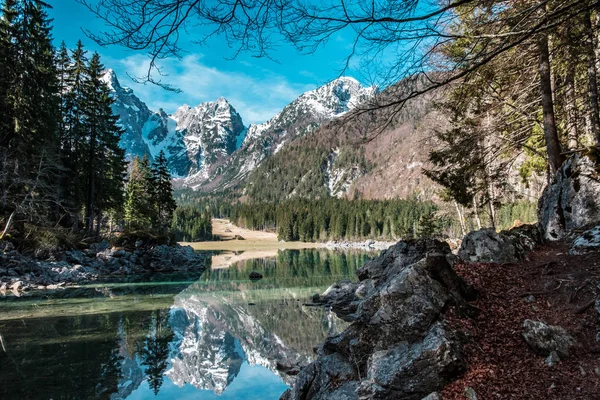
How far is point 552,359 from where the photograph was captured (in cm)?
444

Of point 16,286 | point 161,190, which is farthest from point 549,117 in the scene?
point 161,190

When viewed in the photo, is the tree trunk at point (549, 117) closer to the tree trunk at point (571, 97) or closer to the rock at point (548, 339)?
the tree trunk at point (571, 97)

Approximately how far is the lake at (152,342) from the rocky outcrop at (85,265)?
8.58ft

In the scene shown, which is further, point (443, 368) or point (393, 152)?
point (393, 152)

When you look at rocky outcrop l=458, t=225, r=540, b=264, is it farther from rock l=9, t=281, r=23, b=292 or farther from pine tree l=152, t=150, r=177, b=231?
pine tree l=152, t=150, r=177, b=231

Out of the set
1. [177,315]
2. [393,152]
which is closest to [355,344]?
[177,315]

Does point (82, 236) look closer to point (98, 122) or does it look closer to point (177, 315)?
point (98, 122)

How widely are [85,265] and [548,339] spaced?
30.5m

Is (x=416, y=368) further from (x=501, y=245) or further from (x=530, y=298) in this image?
(x=501, y=245)

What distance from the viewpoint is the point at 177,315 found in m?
17.3

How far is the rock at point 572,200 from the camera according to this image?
7.98 metres

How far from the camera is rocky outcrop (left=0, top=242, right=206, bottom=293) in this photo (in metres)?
22.2

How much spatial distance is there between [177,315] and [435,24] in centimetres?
1688

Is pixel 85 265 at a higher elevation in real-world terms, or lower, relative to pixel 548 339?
lower
